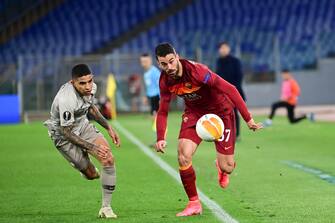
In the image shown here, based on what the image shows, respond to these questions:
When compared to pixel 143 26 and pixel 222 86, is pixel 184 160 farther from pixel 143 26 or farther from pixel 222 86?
pixel 143 26

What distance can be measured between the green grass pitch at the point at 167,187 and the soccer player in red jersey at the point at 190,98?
0.52 m

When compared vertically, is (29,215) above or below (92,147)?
below

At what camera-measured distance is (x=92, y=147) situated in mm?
9156

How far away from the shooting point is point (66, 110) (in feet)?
29.6

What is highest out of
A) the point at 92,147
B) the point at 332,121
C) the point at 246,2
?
the point at 246,2

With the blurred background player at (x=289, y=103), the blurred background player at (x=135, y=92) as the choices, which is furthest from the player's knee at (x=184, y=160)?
the blurred background player at (x=135, y=92)

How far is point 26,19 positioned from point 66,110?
104ft

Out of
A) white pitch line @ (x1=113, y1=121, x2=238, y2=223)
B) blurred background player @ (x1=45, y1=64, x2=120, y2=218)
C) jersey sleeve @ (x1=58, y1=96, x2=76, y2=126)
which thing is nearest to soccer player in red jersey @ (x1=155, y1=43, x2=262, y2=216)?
white pitch line @ (x1=113, y1=121, x2=238, y2=223)

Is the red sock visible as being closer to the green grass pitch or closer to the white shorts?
the green grass pitch

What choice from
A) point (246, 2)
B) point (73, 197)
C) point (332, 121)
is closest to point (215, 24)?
point (246, 2)

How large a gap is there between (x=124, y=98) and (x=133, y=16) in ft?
17.0

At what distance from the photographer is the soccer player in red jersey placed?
9.08 m

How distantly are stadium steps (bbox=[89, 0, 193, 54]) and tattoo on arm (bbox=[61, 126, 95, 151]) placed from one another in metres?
31.3

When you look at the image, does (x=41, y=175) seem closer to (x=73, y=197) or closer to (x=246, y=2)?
(x=73, y=197)
